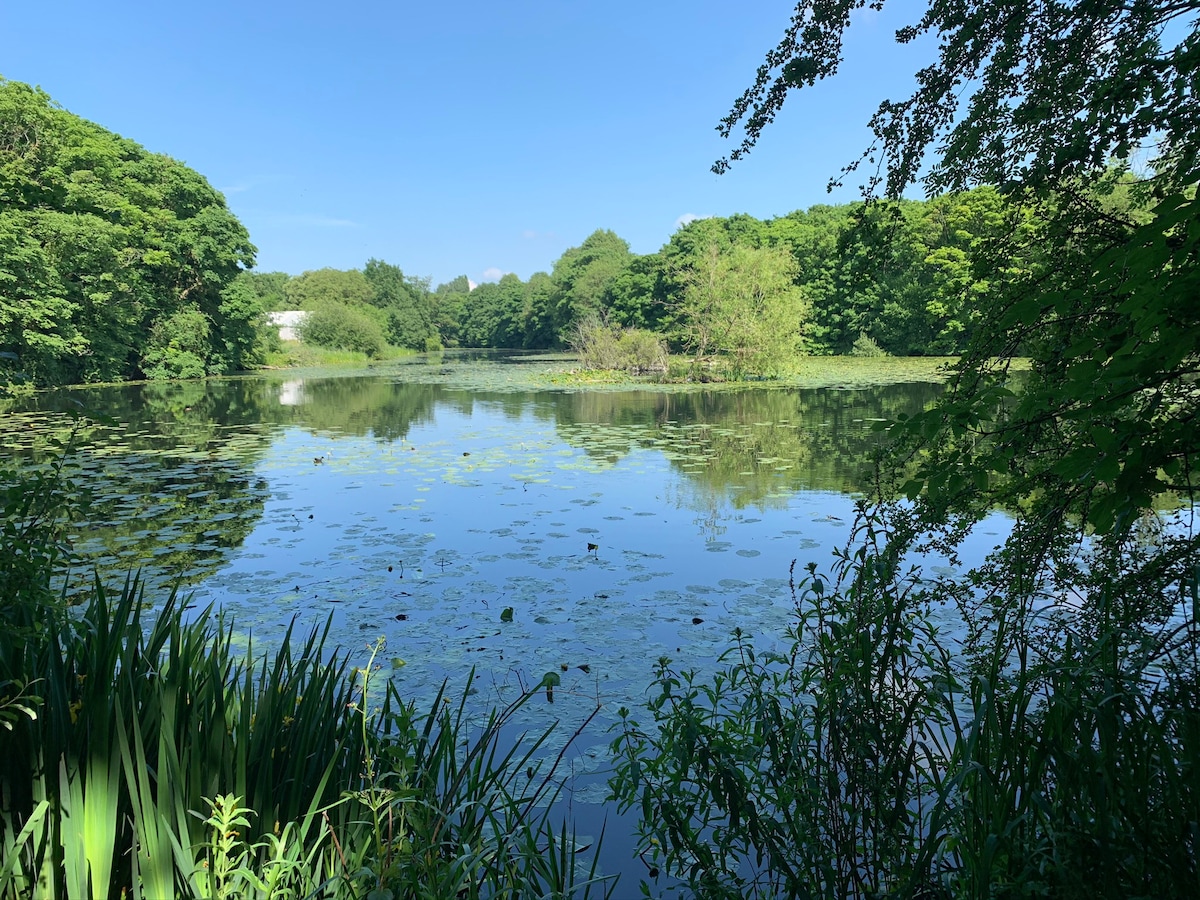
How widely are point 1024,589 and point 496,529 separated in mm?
5621

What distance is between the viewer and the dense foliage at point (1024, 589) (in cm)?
147

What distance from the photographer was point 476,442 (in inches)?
491

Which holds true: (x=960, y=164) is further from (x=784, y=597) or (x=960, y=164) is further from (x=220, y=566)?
(x=220, y=566)

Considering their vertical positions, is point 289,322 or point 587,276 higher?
point 587,276

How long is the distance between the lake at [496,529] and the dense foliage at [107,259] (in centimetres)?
570

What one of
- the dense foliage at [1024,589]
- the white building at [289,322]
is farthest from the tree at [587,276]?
the dense foliage at [1024,589]

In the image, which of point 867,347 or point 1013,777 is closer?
point 1013,777

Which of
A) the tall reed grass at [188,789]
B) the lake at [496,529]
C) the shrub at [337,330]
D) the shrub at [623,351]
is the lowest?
the lake at [496,529]

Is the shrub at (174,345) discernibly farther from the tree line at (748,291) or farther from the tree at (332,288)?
the tree at (332,288)

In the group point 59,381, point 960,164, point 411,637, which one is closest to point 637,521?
point 411,637

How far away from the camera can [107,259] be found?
72.9 feet

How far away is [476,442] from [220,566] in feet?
22.2

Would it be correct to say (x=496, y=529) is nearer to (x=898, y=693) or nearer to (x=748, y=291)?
(x=898, y=693)

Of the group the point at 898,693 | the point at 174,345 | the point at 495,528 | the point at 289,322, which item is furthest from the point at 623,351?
the point at 289,322
